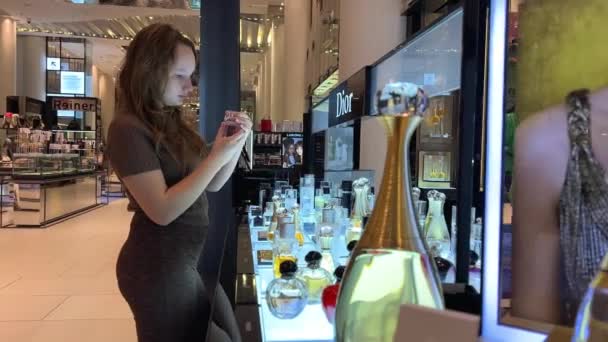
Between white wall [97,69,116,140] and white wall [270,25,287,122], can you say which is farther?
white wall [97,69,116,140]

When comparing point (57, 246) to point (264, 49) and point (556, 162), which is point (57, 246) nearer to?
point (556, 162)

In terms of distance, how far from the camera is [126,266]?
1.38 m

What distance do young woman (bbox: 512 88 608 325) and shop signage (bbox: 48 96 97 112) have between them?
16608 mm

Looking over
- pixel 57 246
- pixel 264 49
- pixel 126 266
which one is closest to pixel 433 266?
pixel 126 266

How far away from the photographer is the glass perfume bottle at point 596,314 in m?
0.51

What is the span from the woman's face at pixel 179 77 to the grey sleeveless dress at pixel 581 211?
1.11 m

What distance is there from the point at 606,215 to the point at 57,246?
6.77 meters

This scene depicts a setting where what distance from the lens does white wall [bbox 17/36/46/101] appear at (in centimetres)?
1739

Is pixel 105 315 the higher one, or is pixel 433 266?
pixel 433 266

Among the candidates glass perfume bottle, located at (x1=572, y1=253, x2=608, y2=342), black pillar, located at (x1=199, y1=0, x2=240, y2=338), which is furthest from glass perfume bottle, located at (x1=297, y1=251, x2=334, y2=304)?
black pillar, located at (x1=199, y1=0, x2=240, y2=338)

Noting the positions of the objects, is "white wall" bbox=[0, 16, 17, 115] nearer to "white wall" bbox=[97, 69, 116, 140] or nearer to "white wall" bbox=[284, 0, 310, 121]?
"white wall" bbox=[284, 0, 310, 121]

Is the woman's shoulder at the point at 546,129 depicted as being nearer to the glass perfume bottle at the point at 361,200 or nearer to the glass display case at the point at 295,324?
the glass display case at the point at 295,324

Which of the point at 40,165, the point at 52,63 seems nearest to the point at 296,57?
the point at 40,165

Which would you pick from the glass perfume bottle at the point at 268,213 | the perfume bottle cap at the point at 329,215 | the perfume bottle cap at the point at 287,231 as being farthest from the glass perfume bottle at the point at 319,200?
the perfume bottle cap at the point at 287,231
